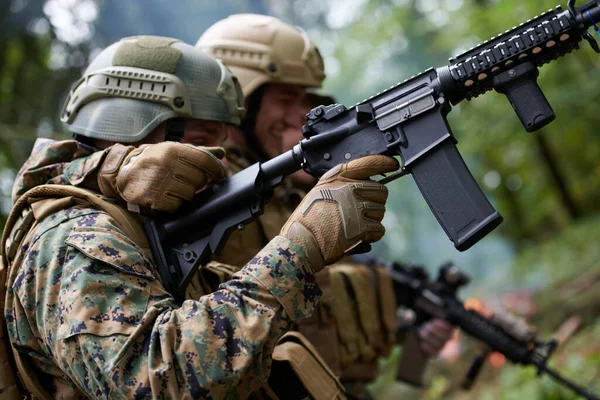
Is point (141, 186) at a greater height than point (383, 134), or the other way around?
point (141, 186)

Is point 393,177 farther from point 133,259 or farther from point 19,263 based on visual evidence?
point 19,263

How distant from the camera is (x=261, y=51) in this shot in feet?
13.7

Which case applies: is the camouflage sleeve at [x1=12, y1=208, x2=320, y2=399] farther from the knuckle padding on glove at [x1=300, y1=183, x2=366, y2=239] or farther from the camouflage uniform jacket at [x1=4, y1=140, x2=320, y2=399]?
the knuckle padding on glove at [x1=300, y1=183, x2=366, y2=239]

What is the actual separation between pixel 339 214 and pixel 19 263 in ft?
3.78

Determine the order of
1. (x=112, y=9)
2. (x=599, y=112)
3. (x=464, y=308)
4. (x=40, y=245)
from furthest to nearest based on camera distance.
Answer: (x=599, y=112) < (x=112, y=9) < (x=464, y=308) < (x=40, y=245)

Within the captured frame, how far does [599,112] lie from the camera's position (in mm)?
8648

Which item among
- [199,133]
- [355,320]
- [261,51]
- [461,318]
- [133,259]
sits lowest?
[461,318]

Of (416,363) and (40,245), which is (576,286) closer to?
(416,363)

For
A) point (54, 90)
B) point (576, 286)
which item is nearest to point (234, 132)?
point (54, 90)

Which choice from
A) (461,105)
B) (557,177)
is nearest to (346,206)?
(461,105)

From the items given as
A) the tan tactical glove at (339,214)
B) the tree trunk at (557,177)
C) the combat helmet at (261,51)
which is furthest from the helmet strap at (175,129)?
the tree trunk at (557,177)

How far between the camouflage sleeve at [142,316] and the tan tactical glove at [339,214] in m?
0.08

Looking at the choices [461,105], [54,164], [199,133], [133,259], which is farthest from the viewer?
[461,105]

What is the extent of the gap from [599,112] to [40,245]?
8.16 metres
